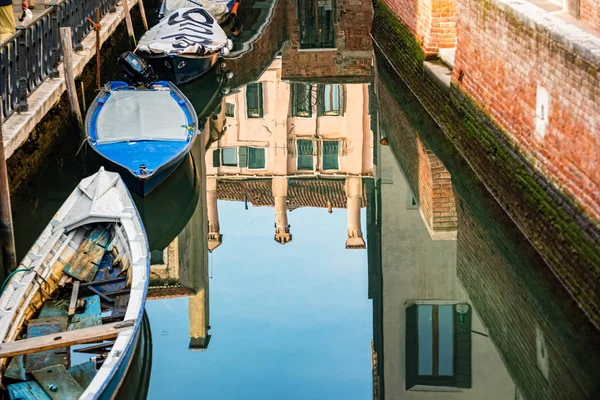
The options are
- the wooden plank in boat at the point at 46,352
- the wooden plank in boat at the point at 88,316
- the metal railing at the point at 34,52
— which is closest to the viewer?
the wooden plank in boat at the point at 46,352

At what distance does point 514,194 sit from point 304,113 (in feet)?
23.1

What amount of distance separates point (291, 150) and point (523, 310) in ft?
23.5

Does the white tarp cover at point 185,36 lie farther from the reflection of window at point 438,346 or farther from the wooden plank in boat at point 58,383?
the wooden plank in boat at point 58,383

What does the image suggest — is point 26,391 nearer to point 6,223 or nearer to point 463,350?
point 6,223

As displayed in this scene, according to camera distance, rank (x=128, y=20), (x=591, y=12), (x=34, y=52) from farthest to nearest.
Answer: (x=128, y=20) → (x=34, y=52) → (x=591, y=12)

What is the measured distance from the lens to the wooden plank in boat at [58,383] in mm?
6594

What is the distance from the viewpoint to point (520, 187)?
31.4 ft

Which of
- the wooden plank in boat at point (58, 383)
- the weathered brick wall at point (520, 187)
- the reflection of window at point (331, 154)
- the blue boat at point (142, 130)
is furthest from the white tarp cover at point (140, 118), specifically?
the wooden plank in boat at point (58, 383)

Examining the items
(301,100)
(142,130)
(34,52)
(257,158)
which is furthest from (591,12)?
(301,100)

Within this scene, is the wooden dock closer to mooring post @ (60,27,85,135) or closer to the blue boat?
mooring post @ (60,27,85,135)

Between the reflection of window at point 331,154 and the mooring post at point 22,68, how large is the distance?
4367 mm

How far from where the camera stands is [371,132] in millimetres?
15008

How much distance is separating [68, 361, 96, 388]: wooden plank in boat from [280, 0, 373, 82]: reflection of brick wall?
11.7 m

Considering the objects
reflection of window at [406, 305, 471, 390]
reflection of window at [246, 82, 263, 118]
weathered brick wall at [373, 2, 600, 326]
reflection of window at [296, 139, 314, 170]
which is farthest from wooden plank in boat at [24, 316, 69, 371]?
reflection of window at [246, 82, 263, 118]
